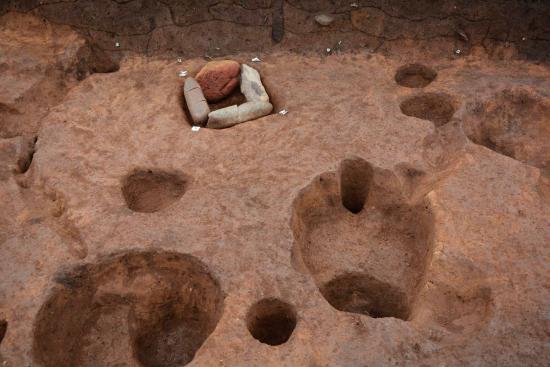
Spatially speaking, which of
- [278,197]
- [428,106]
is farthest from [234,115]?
[428,106]

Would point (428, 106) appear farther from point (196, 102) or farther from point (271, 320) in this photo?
point (271, 320)

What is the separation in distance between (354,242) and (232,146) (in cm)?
149

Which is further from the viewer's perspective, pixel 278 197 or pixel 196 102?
pixel 196 102

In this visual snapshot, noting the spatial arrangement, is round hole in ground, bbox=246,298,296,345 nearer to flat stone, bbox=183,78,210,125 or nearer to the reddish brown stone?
flat stone, bbox=183,78,210,125

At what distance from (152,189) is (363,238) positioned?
2058mm

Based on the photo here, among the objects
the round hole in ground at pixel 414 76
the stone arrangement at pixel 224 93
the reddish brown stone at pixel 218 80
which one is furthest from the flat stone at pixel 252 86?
the round hole in ground at pixel 414 76

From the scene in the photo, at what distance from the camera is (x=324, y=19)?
6.18 m

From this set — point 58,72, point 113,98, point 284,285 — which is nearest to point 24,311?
point 284,285

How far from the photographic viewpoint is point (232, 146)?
482 centimetres

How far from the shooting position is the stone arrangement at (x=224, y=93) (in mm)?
5176

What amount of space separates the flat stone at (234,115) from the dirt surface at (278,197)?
0.16 meters

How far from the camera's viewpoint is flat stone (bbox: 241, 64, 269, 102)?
5.42 metres

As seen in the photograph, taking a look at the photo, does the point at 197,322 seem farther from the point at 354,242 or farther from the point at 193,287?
the point at 354,242

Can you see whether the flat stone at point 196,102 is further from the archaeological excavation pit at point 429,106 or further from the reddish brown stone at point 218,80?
the archaeological excavation pit at point 429,106
